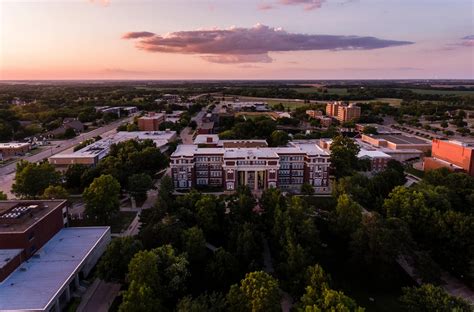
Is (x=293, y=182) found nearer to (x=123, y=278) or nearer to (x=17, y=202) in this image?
(x=123, y=278)

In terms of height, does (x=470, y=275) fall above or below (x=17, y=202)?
below

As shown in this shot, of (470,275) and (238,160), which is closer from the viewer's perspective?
(470,275)

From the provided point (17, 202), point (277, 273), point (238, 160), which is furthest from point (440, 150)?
point (17, 202)

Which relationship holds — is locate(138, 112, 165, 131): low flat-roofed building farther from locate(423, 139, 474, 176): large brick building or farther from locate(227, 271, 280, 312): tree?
locate(227, 271, 280, 312): tree

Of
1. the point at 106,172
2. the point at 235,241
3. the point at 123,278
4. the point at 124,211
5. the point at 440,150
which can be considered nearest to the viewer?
the point at 123,278

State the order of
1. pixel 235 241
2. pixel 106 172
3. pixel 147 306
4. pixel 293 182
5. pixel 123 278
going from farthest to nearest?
pixel 293 182 → pixel 106 172 → pixel 235 241 → pixel 123 278 → pixel 147 306

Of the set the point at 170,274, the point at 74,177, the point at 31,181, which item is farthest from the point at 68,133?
the point at 170,274
